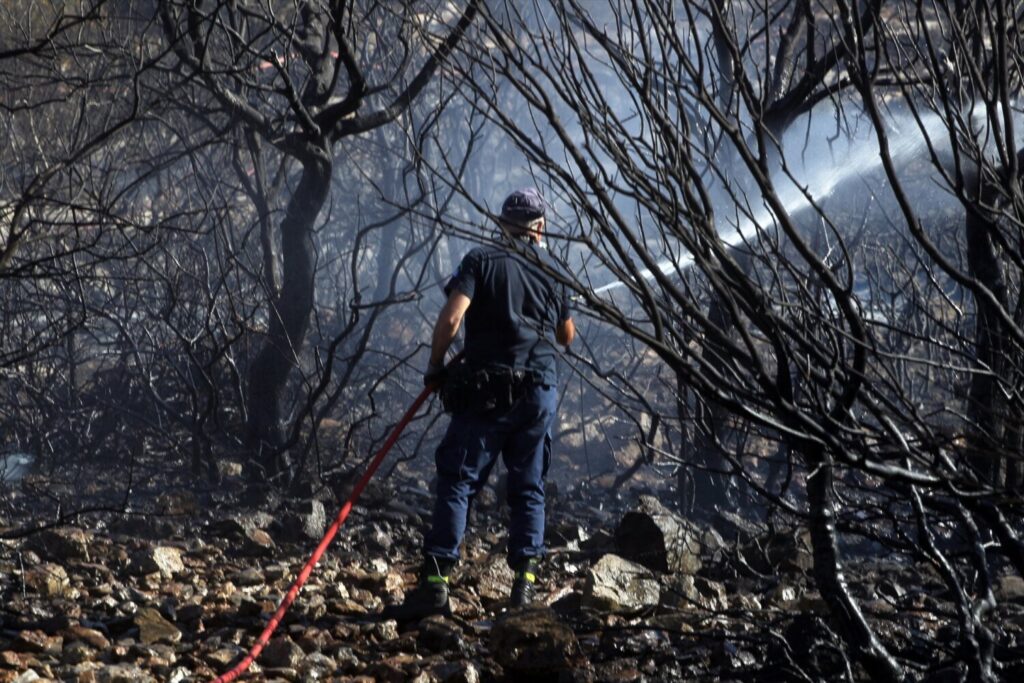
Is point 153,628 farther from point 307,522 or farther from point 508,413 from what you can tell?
point 307,522

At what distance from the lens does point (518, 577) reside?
504 centimetres

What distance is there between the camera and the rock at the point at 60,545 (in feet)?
18.4

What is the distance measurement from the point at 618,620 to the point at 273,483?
3.93 m

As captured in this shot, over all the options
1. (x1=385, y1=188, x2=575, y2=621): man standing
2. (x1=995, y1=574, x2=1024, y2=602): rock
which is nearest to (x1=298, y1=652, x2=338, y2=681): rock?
(x1=385, y1=188, x2=575, y2=621): man standing

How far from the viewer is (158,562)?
5465 mm

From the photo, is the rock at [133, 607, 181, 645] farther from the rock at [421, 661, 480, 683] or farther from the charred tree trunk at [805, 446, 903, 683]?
the charred tree trunk at [805, 446, 903, 683]

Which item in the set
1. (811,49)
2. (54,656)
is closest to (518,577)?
(54,656)

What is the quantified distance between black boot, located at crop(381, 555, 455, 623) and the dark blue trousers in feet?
0.30

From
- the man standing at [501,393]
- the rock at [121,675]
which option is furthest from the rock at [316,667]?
the man standing at [501,393]

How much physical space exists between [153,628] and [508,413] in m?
1.68

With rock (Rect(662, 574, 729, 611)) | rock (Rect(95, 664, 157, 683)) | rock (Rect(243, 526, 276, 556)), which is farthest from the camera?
rock (Rect(243, 526, 276, 556))

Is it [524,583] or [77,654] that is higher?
[524,583]

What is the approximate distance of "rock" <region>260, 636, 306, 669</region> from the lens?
13.6ft

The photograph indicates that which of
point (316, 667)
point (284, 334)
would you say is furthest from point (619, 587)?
point (284, 334)
